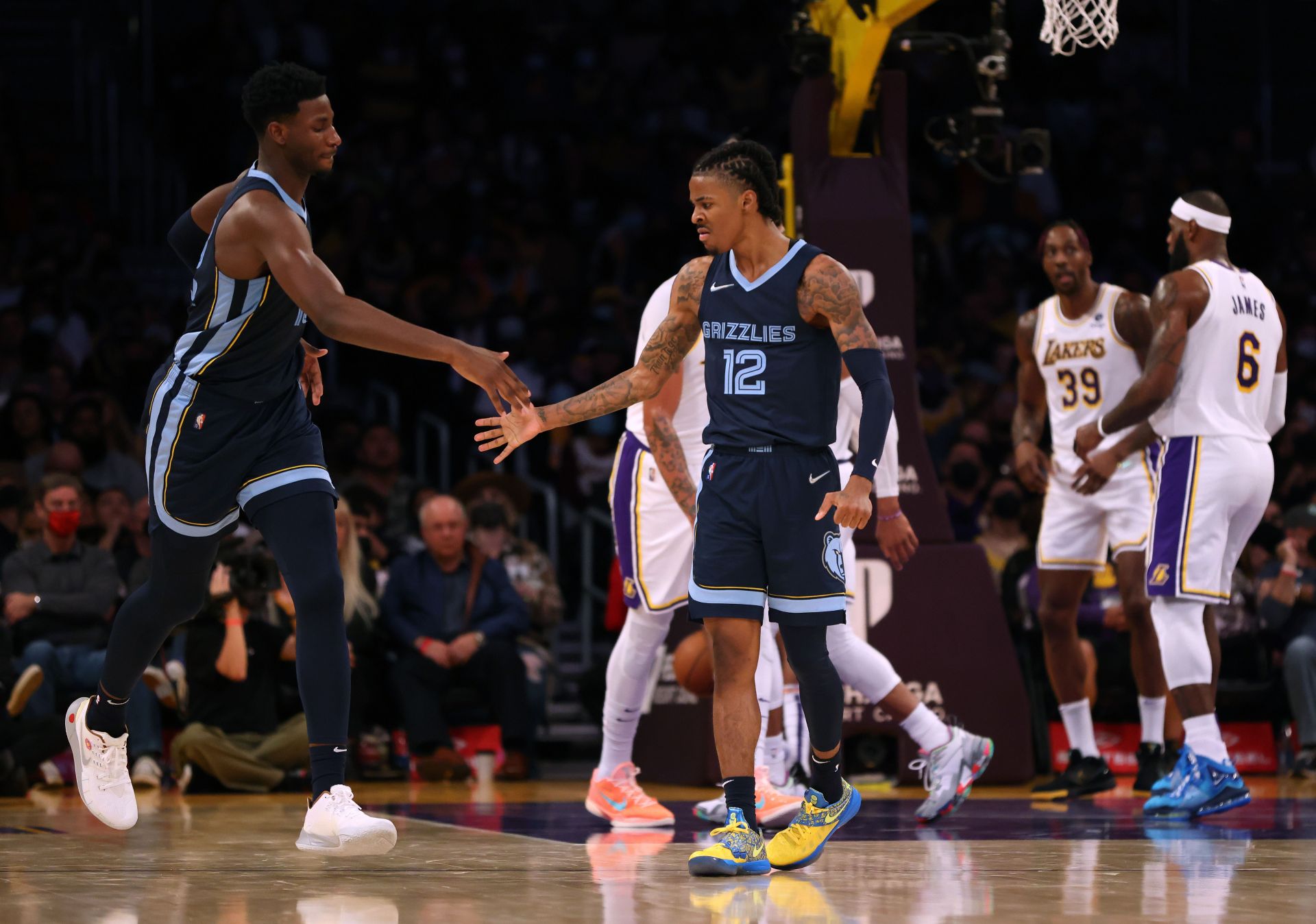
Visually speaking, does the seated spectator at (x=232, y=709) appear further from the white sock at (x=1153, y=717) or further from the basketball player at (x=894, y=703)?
the white sock at (x=1153, y=717)

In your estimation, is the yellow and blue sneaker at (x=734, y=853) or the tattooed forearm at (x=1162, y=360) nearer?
the yellow and blue sneaker at (x=734, y=853)

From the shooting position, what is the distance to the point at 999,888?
4738 mm

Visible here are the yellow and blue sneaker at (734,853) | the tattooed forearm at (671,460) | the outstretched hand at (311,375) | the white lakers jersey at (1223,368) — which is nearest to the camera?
the yellow and blue sneaker at (734,853)

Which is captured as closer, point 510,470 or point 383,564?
point 383,564

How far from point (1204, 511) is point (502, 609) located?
4365 mm

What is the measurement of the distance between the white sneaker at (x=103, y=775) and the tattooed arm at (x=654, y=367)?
1.54 meters

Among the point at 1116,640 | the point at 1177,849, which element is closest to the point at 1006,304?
the point at 1116,640

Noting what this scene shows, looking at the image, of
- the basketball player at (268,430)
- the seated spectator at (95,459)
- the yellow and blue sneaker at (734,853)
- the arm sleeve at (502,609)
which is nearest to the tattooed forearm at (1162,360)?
the yellow and blue sneaker at (734,853)

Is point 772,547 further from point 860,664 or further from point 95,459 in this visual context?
point 95,459

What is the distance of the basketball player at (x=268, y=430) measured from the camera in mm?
4996

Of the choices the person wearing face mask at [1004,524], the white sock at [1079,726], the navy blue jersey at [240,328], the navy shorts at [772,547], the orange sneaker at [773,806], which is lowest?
the white sock at [1079,726]

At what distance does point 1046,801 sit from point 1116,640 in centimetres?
222

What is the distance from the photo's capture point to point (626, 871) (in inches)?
202

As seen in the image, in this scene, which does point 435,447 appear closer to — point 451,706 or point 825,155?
point 451,706
